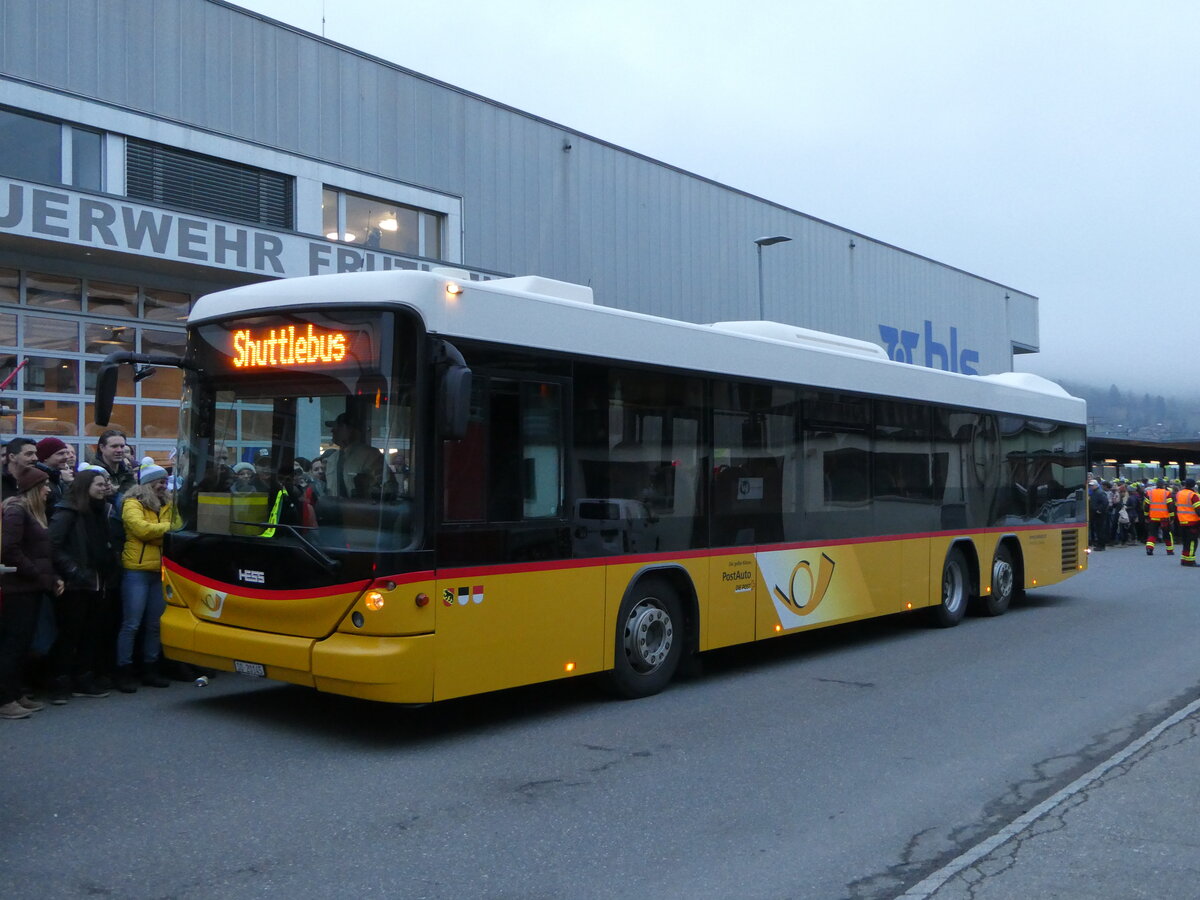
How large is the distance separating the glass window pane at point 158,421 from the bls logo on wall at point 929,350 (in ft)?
71.3

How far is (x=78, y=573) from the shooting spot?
319 inches

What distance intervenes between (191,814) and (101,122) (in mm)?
12049

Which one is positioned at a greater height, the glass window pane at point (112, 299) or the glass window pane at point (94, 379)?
the glass window pane at point (112, 299)

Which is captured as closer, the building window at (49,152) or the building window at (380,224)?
the building window at (49,152)

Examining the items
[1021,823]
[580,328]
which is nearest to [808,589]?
[580,328]

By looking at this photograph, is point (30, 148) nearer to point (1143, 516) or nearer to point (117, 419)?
point (117, 419)

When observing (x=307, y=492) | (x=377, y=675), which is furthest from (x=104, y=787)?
(x=307, y=492)

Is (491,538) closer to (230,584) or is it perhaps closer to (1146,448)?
(230,584)

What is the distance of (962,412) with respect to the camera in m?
13.1

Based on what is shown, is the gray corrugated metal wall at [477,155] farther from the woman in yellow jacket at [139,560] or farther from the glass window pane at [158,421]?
the woman in yellow jacket at [139,560]

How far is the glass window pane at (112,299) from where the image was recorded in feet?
52.1

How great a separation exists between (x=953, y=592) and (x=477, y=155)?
11.7 metres

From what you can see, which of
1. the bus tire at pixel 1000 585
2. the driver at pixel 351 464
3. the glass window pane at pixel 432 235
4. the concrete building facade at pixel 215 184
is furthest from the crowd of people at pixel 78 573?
the glass window pane at pixel 432 235

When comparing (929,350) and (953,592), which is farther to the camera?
(929,350)
